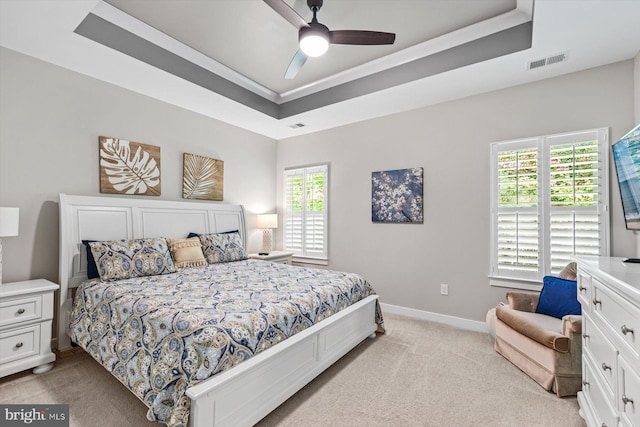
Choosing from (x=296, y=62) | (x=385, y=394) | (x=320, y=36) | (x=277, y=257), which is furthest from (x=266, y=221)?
(x=385, y=394)

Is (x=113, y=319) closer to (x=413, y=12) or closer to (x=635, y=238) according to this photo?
(x=413, y=12)

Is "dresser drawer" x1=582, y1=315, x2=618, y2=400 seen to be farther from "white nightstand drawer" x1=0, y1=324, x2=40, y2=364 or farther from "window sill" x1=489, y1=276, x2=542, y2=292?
"white nightstand drawer" x1=0, y1=324, x2=40, y2=364

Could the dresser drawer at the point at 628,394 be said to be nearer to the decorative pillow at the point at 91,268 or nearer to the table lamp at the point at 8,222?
the decorative pillow at the point at 91,268

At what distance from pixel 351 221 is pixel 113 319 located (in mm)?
3141

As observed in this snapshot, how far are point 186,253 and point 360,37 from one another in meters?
2.82

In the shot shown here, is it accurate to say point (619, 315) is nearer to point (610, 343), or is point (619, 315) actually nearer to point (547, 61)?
point (610, 343)

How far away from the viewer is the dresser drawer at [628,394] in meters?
1.19

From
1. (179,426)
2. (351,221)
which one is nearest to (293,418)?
(179,426)

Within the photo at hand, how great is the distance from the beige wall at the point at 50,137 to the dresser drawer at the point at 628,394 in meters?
4.24

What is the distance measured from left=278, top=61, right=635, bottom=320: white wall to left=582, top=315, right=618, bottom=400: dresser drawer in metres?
1.46

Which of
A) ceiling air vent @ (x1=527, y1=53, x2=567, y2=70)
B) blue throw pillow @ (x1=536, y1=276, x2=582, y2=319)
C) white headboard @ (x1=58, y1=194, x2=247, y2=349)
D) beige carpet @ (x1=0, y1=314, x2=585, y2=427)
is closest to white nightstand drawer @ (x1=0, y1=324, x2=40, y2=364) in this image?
beige carpet @ (x1=0, y1=314, x2=585, y2=427)

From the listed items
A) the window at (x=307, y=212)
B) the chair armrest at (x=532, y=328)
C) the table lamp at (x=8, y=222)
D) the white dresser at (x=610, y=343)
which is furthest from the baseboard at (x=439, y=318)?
the table lamp at (x=8, y=222)

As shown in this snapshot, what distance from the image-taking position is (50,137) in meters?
2.91

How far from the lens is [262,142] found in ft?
17.1
